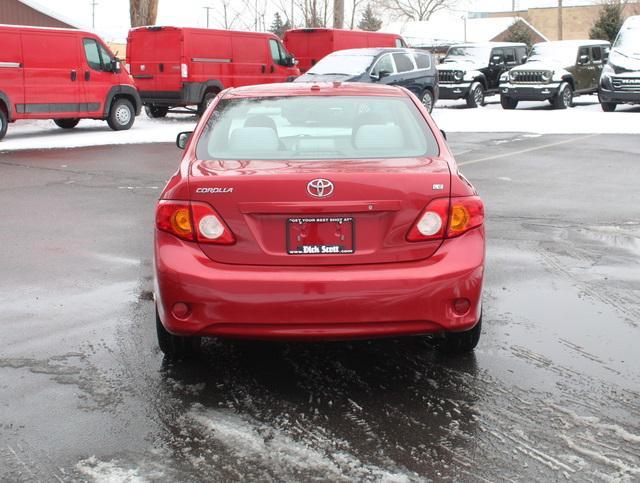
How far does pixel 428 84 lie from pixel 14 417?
71.2ft

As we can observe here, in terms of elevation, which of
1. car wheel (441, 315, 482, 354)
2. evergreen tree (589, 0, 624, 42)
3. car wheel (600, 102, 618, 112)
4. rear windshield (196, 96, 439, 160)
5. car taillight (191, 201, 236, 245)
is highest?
evergreen tree (589, 0, 624, 42)

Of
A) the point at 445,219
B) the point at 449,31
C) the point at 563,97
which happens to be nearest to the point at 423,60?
the point at 563,97

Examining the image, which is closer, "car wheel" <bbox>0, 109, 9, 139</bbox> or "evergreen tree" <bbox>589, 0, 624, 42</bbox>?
"car wheel" <bbox>0, 109, 9, 139</bbox>

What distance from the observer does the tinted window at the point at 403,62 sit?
23.8 m

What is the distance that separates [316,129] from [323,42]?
23160 millimetres

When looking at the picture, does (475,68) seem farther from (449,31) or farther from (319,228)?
(449,31)

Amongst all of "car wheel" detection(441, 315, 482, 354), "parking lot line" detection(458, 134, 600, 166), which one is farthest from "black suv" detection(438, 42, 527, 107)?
"car wheel" detection(441, 315, 482, 354)

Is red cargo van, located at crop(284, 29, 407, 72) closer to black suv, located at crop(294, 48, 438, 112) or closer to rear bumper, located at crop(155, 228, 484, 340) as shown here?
black suv, located at crop(294, 48, 438, 112)

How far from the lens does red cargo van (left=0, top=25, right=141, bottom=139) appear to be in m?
17.8

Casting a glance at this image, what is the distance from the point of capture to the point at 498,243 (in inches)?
325

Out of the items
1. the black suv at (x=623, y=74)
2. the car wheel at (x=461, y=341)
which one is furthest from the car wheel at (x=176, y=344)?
the black suv at (x=623, y=74)

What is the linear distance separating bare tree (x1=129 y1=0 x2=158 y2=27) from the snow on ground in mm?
3214

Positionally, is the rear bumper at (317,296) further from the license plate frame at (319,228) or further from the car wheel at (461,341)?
the car wheel at (461,341)

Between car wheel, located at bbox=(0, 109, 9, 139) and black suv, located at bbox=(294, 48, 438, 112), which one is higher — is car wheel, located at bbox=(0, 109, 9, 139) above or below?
below
